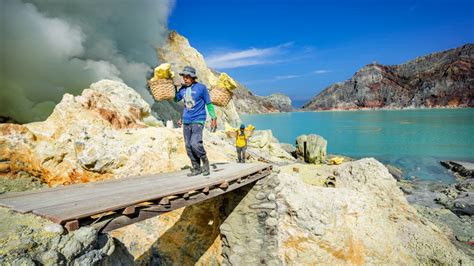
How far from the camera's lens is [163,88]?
6652 mm

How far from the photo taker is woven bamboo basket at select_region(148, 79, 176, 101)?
6.64 meters

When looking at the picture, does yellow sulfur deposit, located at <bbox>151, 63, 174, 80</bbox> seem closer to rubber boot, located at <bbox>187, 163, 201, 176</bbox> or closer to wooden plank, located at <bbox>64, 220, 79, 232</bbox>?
rubber boot, located at <bbox>187, 163, 201, 176</bbox>

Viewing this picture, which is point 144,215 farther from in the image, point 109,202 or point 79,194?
point 79,194

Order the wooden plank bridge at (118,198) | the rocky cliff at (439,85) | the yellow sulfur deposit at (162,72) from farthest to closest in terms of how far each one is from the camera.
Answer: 1. the rocky cliff at (439,85)
2. the yellow sulfur deposit at (162,72)
3. the wooden plank bridge at (118,198)

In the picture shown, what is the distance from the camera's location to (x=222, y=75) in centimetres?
823

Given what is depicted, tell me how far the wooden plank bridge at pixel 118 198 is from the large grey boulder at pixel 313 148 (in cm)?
2281

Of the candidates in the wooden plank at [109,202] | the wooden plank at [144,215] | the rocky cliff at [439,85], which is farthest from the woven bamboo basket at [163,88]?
the rocky cliff at [439,85]

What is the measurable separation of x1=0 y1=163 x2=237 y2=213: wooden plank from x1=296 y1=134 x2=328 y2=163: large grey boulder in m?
23.6

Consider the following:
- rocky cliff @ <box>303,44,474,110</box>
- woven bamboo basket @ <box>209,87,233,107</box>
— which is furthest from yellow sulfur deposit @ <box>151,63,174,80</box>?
rocky cliff @ <box>303,44,474,110</box>

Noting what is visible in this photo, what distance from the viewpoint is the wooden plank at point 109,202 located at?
3787mm

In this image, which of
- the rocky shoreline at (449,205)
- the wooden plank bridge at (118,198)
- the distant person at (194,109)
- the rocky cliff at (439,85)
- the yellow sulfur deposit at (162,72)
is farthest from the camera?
the rocky cliff at (439,85)

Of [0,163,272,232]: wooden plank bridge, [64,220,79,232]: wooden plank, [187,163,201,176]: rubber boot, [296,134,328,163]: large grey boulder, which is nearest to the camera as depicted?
[64,220,79,232]: wooden plank

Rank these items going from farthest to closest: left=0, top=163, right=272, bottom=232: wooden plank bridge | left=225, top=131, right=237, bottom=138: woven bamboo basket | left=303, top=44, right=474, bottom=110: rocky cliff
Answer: left=303, top=44, right=474, bottom=110: rocky cliff, left=225, top=131, right=237, bottom=138: woven bamboo basket, left=0, top=163, right=272, bottom=232: wooden plank bridge

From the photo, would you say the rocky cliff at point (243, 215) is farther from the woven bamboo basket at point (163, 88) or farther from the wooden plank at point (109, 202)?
the woven bamboo basket at point (163, 88)
